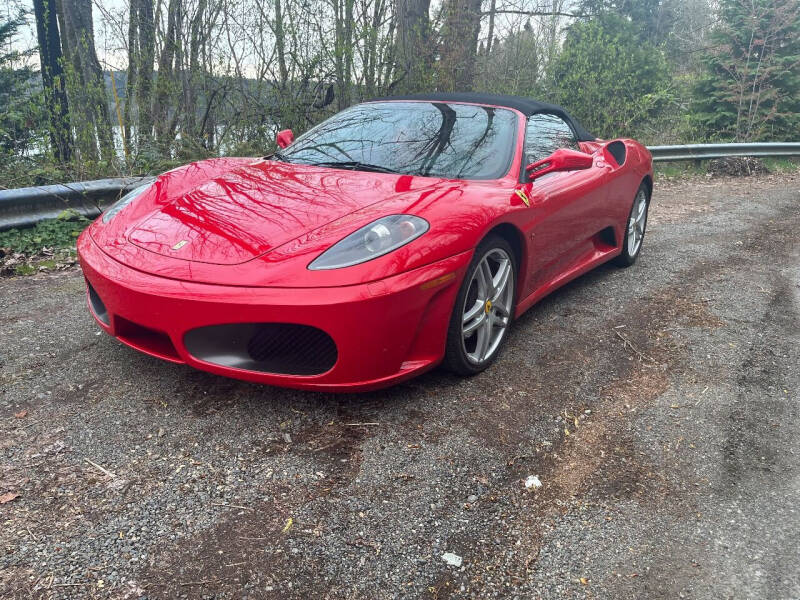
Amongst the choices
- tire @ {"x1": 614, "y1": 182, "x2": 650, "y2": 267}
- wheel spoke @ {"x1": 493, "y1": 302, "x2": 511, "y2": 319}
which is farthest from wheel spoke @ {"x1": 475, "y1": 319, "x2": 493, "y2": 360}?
tire @ {"x1": 614, "y1": 182, "x2": 650, "y2": 267}

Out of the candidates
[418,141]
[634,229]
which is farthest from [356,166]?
[634,229]

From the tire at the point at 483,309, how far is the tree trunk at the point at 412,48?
591 cm

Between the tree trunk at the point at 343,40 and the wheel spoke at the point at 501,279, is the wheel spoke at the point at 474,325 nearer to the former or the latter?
the wheel spoke at the point at 501,279

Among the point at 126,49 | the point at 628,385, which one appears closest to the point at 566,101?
the point at 126,49

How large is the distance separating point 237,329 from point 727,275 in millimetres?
3969

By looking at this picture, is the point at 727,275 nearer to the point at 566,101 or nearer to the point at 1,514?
the point at 1,514

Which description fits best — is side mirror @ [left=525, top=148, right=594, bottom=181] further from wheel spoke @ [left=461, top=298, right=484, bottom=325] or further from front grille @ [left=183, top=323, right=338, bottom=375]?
front grille @ [left=183, top=323, right=338, bottom=375]

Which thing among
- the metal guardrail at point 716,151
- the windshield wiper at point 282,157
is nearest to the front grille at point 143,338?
the windshield wiper at point 282,157

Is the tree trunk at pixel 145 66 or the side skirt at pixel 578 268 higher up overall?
the tree trunk at pixel 145 66

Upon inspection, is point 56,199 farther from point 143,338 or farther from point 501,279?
point 501,279

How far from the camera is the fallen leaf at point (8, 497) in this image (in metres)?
2.14

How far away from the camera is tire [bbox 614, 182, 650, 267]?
509cm

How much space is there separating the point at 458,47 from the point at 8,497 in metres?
8.61

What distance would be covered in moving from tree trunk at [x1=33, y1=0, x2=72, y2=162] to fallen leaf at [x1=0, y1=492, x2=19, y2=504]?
458 centimetres
